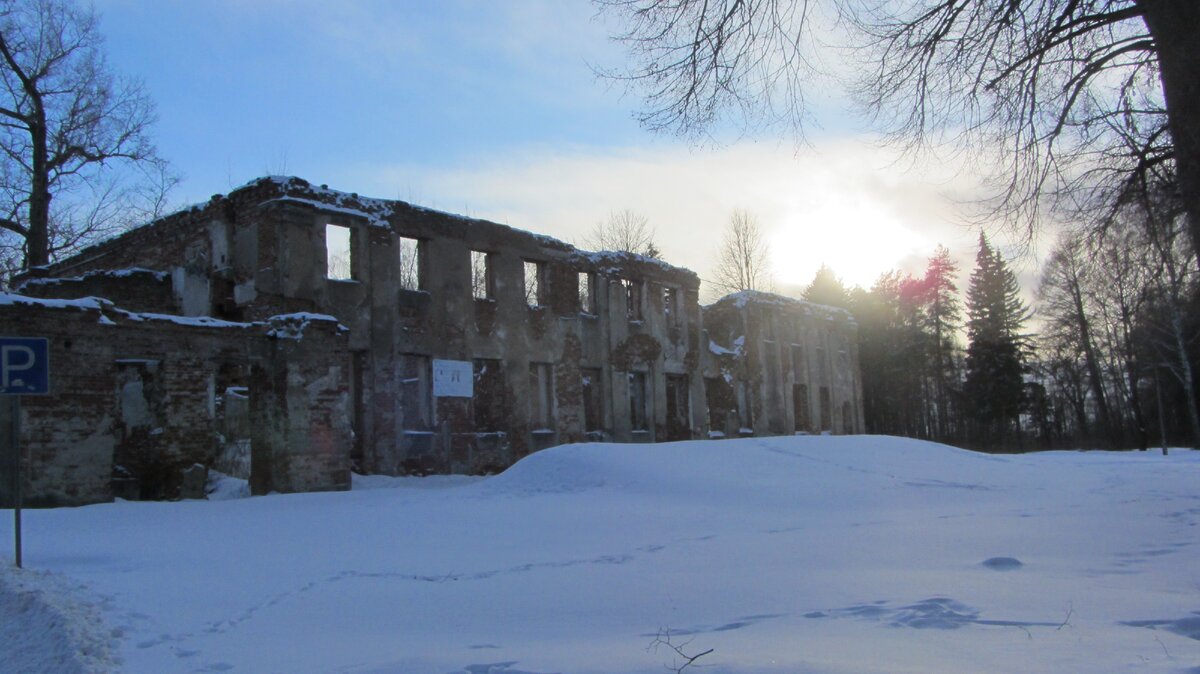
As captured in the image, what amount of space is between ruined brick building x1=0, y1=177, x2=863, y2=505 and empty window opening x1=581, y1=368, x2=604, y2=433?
7 centimetres

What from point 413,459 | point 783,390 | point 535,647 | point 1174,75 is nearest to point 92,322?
point 413,459

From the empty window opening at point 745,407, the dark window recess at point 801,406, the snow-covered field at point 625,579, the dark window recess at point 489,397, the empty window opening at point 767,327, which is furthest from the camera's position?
the dark window recess at point 801,406

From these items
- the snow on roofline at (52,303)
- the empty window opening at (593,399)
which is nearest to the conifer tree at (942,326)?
the empty window opening at (593,399)

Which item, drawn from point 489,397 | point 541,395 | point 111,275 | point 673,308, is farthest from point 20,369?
point 673,308

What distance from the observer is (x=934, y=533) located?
902 centimetres

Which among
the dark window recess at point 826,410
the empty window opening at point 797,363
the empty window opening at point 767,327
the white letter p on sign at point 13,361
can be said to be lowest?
the dark window recess at point 826,410

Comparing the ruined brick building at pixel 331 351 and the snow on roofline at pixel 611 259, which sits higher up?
the snow on roofline at pixel 611 259

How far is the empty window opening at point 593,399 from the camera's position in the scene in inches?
1078

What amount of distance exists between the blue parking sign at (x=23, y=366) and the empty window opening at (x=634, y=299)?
71.2 ft

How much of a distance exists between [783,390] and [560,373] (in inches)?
554

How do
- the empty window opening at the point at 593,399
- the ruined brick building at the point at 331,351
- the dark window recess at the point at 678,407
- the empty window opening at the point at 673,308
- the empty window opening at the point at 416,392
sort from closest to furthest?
A: the ruined brick building at the point at 331,351 < the empty window opening at the point at 416,392 < the empty window opening at the point at 593,399 < the dark window recess at the point at 678,407 < the empty window opening at the point at 673,308

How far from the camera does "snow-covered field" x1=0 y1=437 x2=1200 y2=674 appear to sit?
15.6 feet

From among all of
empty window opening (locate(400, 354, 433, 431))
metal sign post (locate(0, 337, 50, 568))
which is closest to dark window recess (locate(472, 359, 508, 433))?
empty window opening (locate(400, 354, 433, 431))

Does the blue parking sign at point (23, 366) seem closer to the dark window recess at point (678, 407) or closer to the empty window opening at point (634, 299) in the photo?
the empty window opening at point (634, 299)
